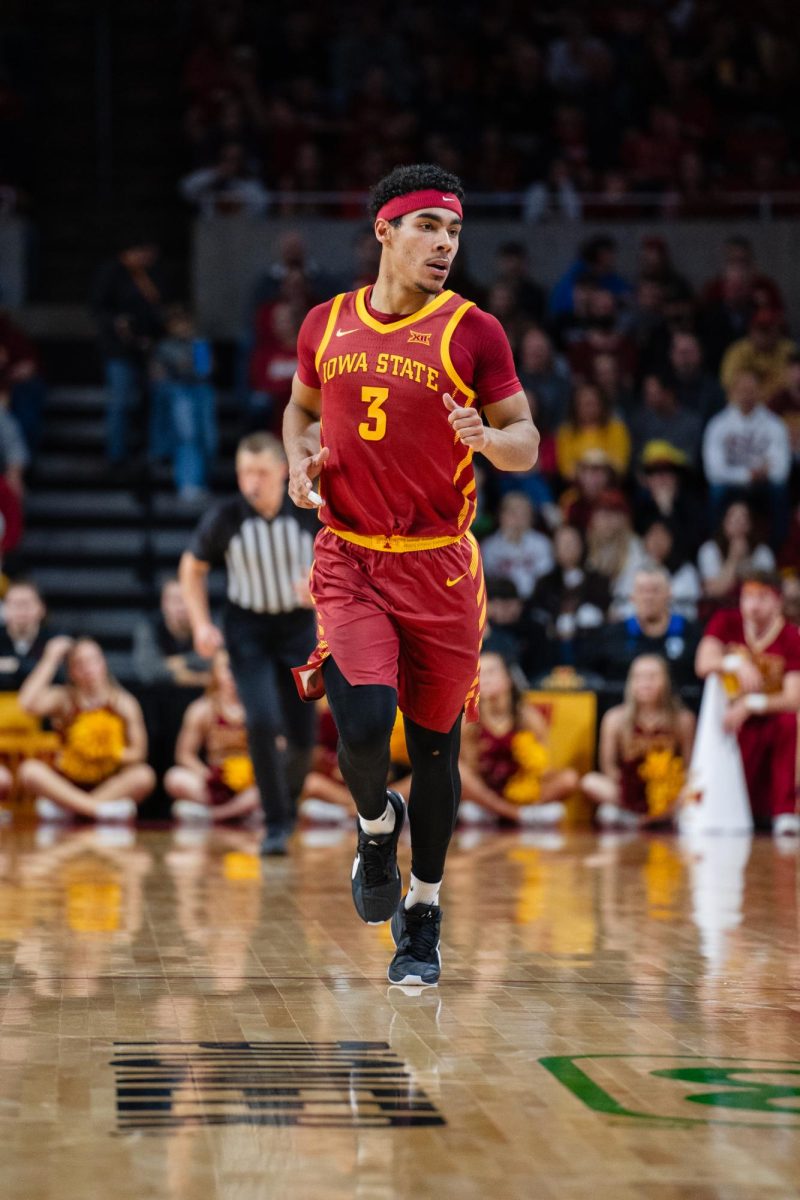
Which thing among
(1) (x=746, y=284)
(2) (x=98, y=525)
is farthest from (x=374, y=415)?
(1) (x=746, y=284)

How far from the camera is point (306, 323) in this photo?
491 cm

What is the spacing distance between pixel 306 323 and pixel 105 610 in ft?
27.3

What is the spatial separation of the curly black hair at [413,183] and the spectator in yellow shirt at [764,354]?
28.7 ft

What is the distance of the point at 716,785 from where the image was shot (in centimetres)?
947

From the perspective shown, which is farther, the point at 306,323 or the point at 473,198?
the point at 473,198

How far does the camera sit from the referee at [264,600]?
7875mm

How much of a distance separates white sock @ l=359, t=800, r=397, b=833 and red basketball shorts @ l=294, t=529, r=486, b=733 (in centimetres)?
25

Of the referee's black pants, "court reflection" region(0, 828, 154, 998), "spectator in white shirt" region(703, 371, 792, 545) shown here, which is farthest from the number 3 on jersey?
"spectator in white shirt" region(703, 371, 792, 545)

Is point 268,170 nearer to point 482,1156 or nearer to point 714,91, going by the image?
point 714,91

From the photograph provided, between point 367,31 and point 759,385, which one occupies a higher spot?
point 367,31

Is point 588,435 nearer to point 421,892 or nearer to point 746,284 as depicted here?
point 746,284

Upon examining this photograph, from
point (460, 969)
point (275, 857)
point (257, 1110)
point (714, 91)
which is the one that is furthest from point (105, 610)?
point (257, 1110)

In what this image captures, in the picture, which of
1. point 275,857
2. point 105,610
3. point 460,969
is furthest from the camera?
point 105,610

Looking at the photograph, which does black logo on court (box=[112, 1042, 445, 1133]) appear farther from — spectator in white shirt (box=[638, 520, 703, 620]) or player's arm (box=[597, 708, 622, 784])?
spectator in white shirt (box=[638, 520, 703, 620])
